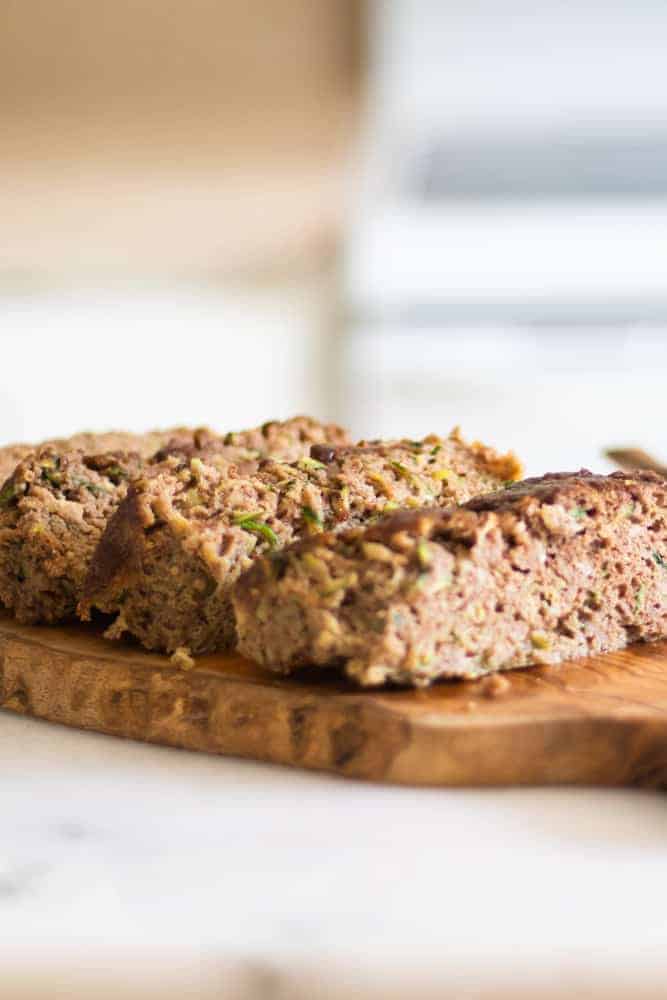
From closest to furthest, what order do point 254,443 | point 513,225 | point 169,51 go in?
point 254,443 → point 169,51 → point 513,225

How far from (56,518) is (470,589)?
1.15 metres

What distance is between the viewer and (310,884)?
76.5 inches

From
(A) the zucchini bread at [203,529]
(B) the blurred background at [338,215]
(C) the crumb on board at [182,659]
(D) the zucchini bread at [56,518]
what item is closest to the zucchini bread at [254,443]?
(D) the zucchini bread at [56,518]

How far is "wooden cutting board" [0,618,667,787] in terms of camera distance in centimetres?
232

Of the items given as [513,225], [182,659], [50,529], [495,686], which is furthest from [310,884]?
[513,225]

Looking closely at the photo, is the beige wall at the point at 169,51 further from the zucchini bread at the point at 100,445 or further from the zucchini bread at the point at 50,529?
the zucchini bread at the point at 50,529

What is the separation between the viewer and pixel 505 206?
11.4 meters

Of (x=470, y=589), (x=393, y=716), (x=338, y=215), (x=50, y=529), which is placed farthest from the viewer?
(x=338, y=215)

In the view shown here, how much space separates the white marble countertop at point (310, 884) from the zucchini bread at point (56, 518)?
0.53 m

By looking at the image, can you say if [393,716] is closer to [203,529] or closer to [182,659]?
[182,659]

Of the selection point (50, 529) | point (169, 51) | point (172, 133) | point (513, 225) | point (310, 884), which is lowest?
point (310, 884)

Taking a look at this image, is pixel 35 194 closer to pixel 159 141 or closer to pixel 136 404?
pixel 159 141

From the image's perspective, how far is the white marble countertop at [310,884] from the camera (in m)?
1.70

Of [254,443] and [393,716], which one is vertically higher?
[254,443]
